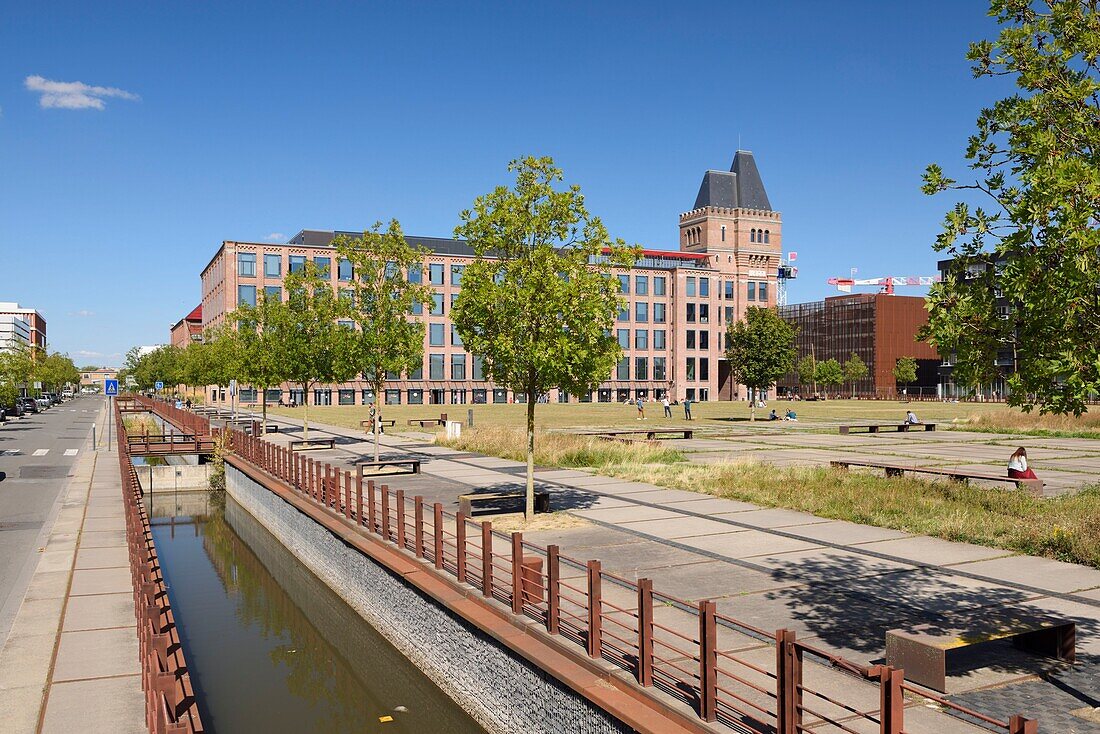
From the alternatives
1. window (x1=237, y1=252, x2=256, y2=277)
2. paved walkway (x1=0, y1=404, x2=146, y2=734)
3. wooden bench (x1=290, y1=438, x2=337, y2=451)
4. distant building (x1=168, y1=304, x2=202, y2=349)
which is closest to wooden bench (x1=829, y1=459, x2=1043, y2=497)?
paved walkway (x1=0, y1=404, x2=146, y2=734)

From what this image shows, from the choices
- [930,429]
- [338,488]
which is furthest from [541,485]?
[930,429]

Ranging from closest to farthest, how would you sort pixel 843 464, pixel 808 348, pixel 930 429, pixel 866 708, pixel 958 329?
pixel 866 708 < pixel 958 329 < pixel 843 464 < pixel 930 429 < pixel 808 348

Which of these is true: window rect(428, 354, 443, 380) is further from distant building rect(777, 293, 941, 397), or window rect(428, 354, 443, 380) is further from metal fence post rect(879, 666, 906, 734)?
metal fence post rect(879, 666, 906, 734)

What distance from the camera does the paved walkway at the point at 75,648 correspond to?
297 inches

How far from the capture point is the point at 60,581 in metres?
12.4

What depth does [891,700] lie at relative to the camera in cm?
512

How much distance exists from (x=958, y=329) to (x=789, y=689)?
3.47 m

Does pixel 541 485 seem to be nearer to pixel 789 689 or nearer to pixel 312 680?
pixel 312 680

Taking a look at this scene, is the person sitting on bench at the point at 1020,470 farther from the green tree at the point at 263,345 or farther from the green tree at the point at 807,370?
the green tree at the point at 807,370

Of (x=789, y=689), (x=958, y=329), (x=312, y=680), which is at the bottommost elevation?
(x=312, y=680)

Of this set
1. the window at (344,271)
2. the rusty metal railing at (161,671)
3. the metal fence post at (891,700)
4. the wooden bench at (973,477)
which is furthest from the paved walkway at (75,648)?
the window at (344,271)

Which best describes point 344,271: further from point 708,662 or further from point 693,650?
point 708,662

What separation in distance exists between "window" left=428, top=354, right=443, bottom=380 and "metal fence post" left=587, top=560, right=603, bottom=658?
87005 millimetres

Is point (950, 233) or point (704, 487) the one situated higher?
point (950, 233)
